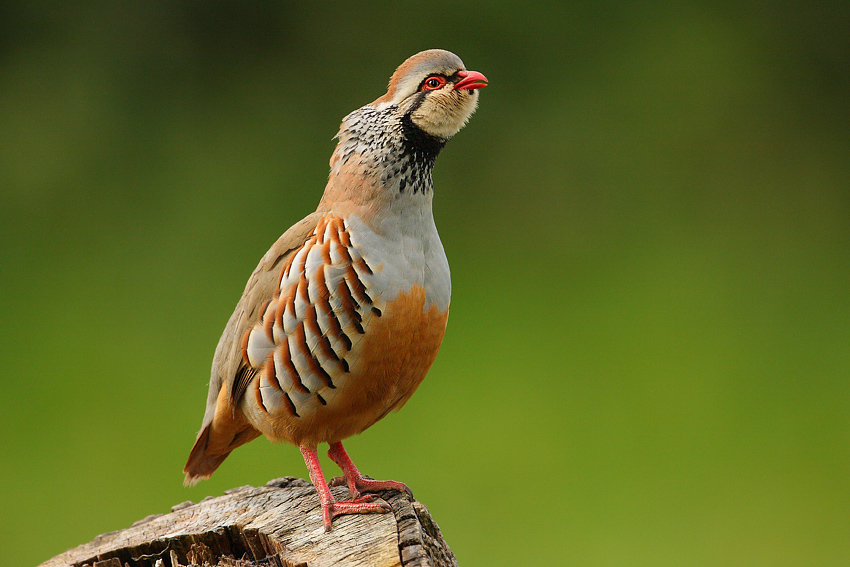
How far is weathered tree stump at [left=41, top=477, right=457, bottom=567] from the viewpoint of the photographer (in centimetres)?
262

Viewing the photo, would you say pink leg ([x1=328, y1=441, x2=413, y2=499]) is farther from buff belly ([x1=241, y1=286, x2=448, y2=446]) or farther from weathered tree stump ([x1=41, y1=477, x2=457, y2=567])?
buff belly ([x1=241, y1=286, x2=448, y2=446])

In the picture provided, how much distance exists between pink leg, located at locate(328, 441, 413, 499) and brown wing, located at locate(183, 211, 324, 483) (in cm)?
35

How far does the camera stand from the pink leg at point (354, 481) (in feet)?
10.4

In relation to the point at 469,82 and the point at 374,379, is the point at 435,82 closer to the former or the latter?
the point at 469,82

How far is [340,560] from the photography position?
2596 millimetres

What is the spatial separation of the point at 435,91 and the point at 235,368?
1.20 m

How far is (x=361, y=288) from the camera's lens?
2906mm

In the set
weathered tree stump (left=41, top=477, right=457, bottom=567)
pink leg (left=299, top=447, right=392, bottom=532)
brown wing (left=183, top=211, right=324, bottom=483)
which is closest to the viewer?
weathered tree stump (left=41, top=477, right=457, bottom=567)

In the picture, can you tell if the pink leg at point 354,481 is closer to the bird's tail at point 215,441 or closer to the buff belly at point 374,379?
the buff belly at point 374,379

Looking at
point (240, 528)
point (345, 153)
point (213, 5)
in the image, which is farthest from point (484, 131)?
point (240, 528)

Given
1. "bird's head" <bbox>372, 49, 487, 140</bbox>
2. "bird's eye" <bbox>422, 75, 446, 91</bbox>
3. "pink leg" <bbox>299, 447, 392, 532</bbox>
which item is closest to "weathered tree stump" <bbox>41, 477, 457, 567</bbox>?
"pink leg" <bbox>299, 447, 392, 532</bbox>

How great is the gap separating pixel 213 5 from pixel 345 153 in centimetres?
414

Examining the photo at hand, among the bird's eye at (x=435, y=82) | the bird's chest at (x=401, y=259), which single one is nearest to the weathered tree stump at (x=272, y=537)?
the bird's chest at (x=401, y=259)

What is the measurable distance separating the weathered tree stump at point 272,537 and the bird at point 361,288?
9cm
